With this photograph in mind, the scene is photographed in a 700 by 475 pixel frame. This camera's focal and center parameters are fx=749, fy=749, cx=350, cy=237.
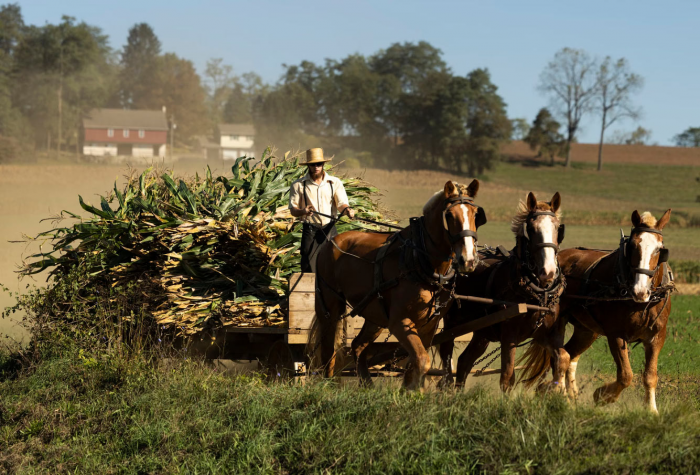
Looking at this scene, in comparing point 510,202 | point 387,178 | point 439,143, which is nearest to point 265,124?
point 439,143

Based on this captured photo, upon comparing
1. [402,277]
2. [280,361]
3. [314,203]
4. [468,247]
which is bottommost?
[280,361]

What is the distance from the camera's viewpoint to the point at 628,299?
23.0 feet

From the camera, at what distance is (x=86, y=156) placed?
234 feet

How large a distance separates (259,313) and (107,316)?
1704 millimetres

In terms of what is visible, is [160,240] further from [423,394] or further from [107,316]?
[423,394]

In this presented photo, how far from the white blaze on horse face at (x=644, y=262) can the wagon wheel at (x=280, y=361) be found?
11.7 ft

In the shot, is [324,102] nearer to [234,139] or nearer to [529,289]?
[234,139]

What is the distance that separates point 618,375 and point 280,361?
11.8ft

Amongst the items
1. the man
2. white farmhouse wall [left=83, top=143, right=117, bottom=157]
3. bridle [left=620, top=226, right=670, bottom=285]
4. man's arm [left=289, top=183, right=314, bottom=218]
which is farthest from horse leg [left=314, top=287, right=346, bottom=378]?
white farmhouse wall [left=83, top=143, right=117, bottom=157]

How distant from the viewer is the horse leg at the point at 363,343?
25.3ft

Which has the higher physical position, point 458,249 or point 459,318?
point 458,249

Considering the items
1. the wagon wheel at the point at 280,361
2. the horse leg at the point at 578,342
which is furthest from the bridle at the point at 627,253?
the wagon wheel at the point at 280,361

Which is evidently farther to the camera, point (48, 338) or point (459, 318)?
point (48, 338)

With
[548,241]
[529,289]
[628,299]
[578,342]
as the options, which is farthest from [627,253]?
[578,342]
